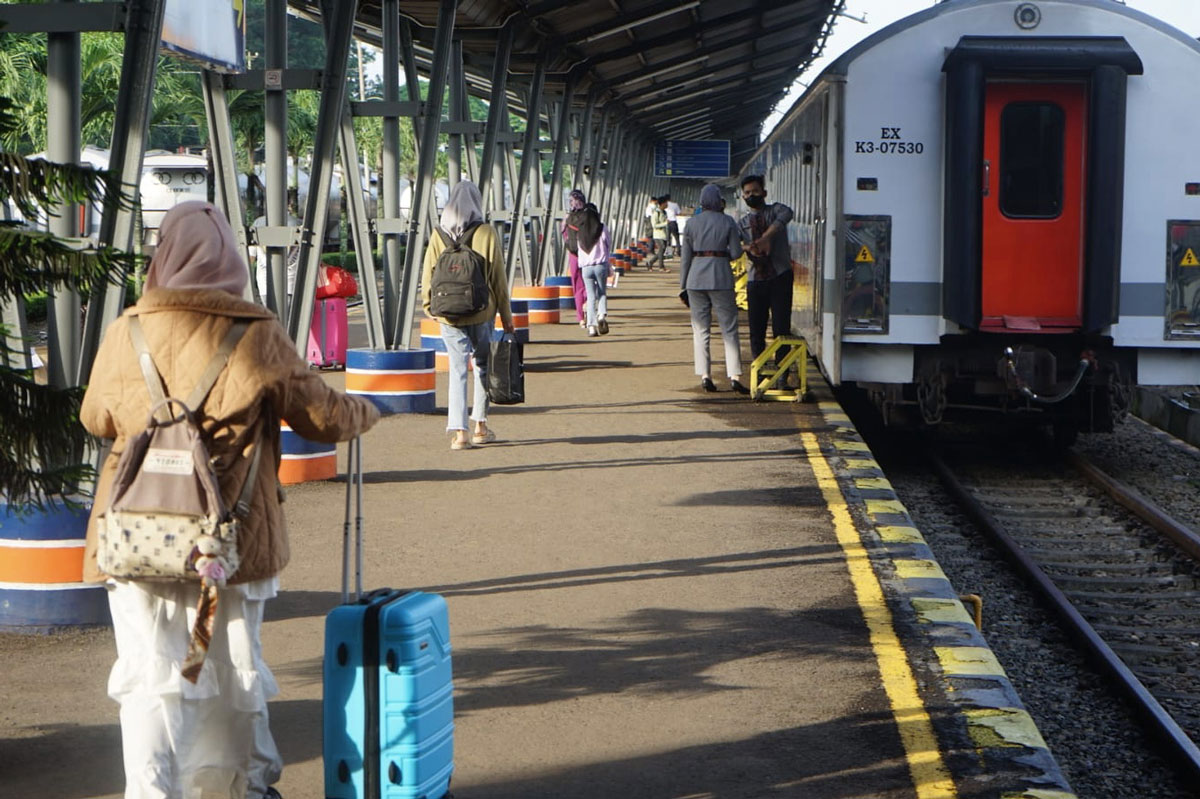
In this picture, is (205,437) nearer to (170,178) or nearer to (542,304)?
(542,304)

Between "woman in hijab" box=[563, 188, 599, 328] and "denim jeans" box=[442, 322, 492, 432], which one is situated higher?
"woman in hijab" box=[563, 188, 599, 328]

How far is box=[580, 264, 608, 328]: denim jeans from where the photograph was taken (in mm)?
21020

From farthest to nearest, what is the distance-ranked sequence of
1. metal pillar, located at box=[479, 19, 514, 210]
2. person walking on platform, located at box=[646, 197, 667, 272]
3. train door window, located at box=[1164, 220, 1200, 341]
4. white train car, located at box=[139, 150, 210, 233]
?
person walking on platform, located at box=[646, 197, 667, 272], white train car, located at box=[139, 150, 210, 233], metal pillar, located at box=[479, 19, 514, 210], train door window, located at box=[1164, 220, 1200, 341]

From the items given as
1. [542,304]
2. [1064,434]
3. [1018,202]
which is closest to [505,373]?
[1018,202]

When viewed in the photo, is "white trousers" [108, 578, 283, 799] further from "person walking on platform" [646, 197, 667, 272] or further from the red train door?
"person walking on platform" [646, 197, 667, 272]

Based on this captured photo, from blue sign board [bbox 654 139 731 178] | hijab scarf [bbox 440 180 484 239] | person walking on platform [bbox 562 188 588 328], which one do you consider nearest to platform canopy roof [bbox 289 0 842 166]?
person walking on platform [bbox 562 188 588 328]

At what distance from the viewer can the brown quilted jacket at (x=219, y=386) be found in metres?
4.12

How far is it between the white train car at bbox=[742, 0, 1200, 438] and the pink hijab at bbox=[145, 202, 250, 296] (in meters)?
8.04

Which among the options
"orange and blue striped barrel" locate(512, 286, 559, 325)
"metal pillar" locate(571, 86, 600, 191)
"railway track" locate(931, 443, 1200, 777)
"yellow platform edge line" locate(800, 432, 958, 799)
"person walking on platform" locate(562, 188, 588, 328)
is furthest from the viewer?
"metal pillar" locate(571, 86, 600, 191)

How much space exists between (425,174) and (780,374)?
3.53 meters

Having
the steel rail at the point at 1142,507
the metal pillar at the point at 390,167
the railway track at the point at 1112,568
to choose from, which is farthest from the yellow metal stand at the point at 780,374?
the metal pillar at the point at 390,167

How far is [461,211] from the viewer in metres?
10.7

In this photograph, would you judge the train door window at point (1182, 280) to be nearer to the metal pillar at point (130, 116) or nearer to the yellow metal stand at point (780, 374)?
the yellow metal stand at point (780, 374)

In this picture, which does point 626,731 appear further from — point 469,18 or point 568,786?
point 469,18
